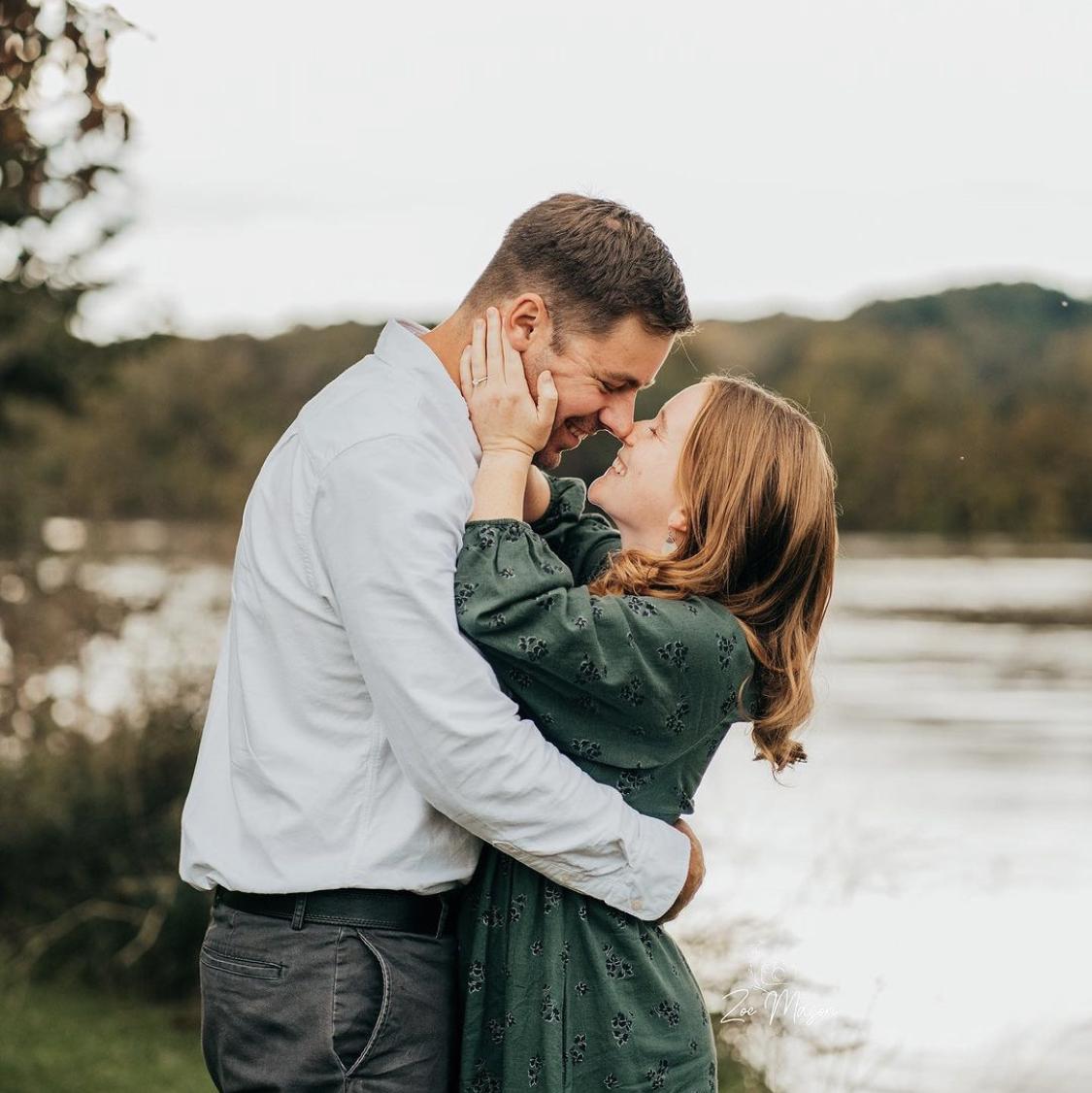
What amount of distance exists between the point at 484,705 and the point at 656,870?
1.35 feet

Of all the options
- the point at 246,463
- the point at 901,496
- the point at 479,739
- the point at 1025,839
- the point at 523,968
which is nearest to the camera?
the point at 479,739

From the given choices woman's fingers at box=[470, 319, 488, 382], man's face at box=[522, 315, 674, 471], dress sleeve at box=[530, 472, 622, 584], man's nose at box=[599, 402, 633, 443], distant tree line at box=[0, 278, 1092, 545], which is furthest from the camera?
distant tree line at box=[0, 278, 1092, 545]

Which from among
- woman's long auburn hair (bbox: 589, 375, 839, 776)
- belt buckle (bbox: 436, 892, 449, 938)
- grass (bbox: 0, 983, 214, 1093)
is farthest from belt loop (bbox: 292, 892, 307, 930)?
grass (bbox: 0, 983, 214, 1093)

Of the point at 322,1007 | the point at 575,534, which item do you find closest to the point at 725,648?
the point at 575,534

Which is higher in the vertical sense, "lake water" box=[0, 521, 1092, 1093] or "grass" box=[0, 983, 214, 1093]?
"lake water" box=[0, 521, 1092, 1093]

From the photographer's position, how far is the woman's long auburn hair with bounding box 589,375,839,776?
227 cm

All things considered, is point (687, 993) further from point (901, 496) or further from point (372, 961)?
point (901, 496)

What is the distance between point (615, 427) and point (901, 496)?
344 inches

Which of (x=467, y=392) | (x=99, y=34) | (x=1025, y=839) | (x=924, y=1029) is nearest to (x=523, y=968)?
(x=467, y=392)

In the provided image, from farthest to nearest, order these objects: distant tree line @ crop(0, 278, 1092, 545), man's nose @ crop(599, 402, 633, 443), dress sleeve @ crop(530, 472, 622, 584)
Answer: distant tree line @ crop(0, 278, 1092, 545) < dress sleeve @ crop(530, 472, 622, 584) < man's nose @ crop(599, 402, 633, 443)

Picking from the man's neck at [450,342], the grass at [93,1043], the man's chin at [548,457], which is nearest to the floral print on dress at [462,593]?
the man's neck at [450,342]

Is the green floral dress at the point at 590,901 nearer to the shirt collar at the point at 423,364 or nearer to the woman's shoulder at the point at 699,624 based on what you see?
the woman's shoulder at the point at 699,624

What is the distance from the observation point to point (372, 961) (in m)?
2.04

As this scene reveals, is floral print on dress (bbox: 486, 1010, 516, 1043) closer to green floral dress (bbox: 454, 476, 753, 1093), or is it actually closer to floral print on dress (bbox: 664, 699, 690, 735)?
green floral dress (bbox: 454, 476, 753, 1093)
